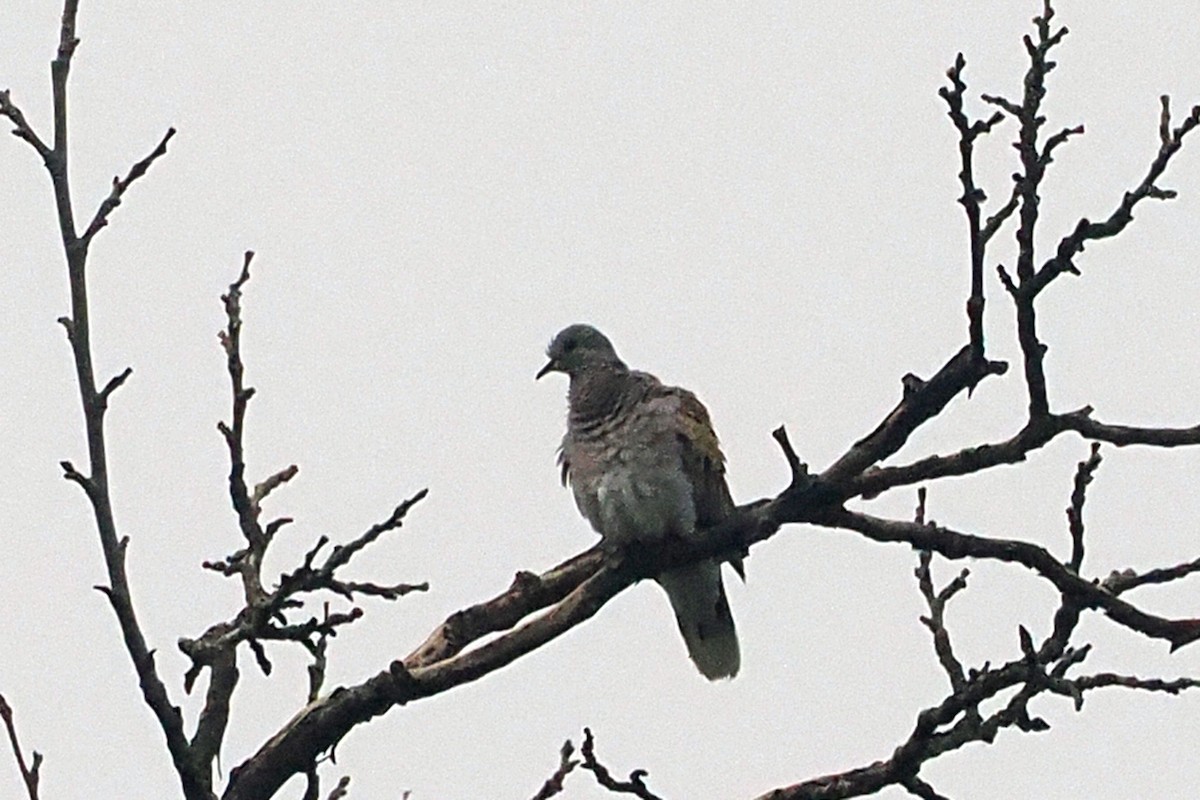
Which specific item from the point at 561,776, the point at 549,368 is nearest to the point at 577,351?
the point at 549,368

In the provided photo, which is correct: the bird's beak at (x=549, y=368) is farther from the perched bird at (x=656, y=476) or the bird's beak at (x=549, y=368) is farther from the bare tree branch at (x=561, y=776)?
the bare tree branch at (x=561, y=776)

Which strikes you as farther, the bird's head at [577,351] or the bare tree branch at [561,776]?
the bird's head at [577,351]

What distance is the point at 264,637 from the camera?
4184 mm

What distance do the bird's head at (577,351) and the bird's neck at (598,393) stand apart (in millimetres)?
152

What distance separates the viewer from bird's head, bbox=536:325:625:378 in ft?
24.2

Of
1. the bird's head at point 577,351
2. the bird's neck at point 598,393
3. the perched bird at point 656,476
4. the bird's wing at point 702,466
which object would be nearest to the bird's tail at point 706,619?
the perched bird at point 656,476

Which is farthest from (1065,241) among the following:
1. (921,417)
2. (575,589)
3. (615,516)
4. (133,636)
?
(615,516)

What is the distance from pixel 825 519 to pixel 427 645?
45.2 inches

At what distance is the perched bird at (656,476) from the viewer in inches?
241

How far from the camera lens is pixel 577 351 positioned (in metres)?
7.48

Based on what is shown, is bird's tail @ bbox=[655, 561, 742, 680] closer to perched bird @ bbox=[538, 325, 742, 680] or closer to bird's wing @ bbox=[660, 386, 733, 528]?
perched bird @ bbox=[538, 325, 742, 680]

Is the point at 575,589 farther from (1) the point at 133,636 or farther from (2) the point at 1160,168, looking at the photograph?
(2) the point at 1160,168

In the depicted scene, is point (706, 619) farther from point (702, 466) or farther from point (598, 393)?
point (598, 393)

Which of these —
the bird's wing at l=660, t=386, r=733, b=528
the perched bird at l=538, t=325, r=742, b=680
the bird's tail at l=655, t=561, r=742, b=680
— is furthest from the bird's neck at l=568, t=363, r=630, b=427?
the bird's tail at l=655, t=561, r=742, b=680
